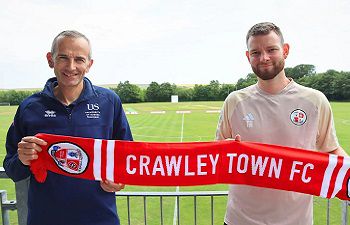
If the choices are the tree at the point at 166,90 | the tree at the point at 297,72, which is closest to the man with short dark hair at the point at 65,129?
the tree at the point at 297,72

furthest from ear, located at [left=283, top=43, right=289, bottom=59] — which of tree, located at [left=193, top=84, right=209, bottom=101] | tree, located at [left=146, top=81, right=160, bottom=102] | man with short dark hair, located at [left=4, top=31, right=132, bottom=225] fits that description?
tree, located at [left=146, top=81, right=160, bottom=102]

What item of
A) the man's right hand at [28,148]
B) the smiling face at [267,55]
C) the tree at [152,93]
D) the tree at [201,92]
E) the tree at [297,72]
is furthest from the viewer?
the tree at [152,93]

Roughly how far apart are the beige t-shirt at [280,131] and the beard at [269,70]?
0.13 m

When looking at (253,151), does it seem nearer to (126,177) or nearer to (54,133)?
(126,177)

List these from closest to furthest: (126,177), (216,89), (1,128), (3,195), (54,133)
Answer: (54,133) < (126,177) < (3,195) < (216,89) < (1,128)

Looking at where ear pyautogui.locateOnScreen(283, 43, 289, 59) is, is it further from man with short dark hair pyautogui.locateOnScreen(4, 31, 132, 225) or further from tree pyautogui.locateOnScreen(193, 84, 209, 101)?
tree pyautogui.locateOnScreen(193, 84, 209, 101)

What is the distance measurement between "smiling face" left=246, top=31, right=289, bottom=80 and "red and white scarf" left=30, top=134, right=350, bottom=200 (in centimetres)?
51

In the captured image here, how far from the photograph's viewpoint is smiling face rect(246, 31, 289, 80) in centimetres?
223

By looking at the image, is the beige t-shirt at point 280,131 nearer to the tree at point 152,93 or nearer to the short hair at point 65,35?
the short hair at point 65,35

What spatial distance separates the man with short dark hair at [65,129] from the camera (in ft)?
7.16

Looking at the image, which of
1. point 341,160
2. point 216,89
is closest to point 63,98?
point 341,160

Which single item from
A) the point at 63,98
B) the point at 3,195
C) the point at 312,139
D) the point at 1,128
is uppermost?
the point at 63,98

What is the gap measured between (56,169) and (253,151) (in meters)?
1.41

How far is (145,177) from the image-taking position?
2.53 meters
